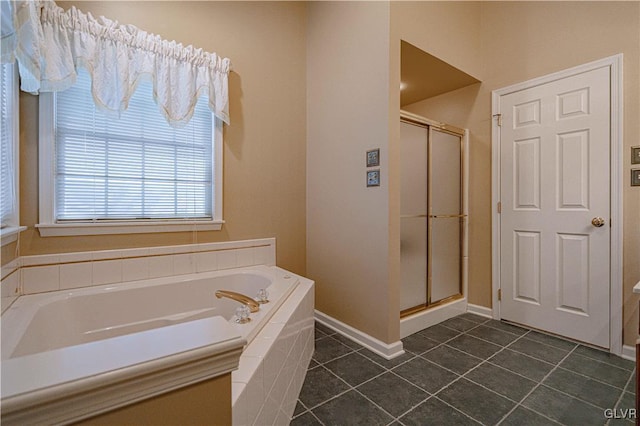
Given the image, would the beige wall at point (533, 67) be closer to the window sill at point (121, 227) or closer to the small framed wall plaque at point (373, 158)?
the small framed wall plaque at point (373, 158)

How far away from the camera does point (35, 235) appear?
1.72 metres

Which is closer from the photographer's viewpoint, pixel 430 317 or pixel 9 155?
pixel 9 155

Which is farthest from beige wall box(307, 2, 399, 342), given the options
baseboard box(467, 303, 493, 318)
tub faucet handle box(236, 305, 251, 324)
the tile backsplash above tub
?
baseboard box(467, 303, 493, 318)

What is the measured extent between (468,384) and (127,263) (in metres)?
2.32

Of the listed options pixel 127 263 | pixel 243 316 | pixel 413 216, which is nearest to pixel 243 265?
→ pixel 127 263

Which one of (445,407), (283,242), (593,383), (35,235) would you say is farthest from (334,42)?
(593,383)

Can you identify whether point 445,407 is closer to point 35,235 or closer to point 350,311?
point 350,311

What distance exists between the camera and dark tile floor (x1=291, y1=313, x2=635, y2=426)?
142 centimetres

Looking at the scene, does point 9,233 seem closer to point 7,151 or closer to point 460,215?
point 7,151

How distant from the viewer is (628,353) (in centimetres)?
194

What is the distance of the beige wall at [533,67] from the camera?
1.94m

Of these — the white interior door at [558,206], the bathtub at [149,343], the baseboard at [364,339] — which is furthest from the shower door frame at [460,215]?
the bathtub at [149,343]

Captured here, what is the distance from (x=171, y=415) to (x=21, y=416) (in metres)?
0.25

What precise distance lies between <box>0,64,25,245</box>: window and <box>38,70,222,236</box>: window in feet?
0.41
